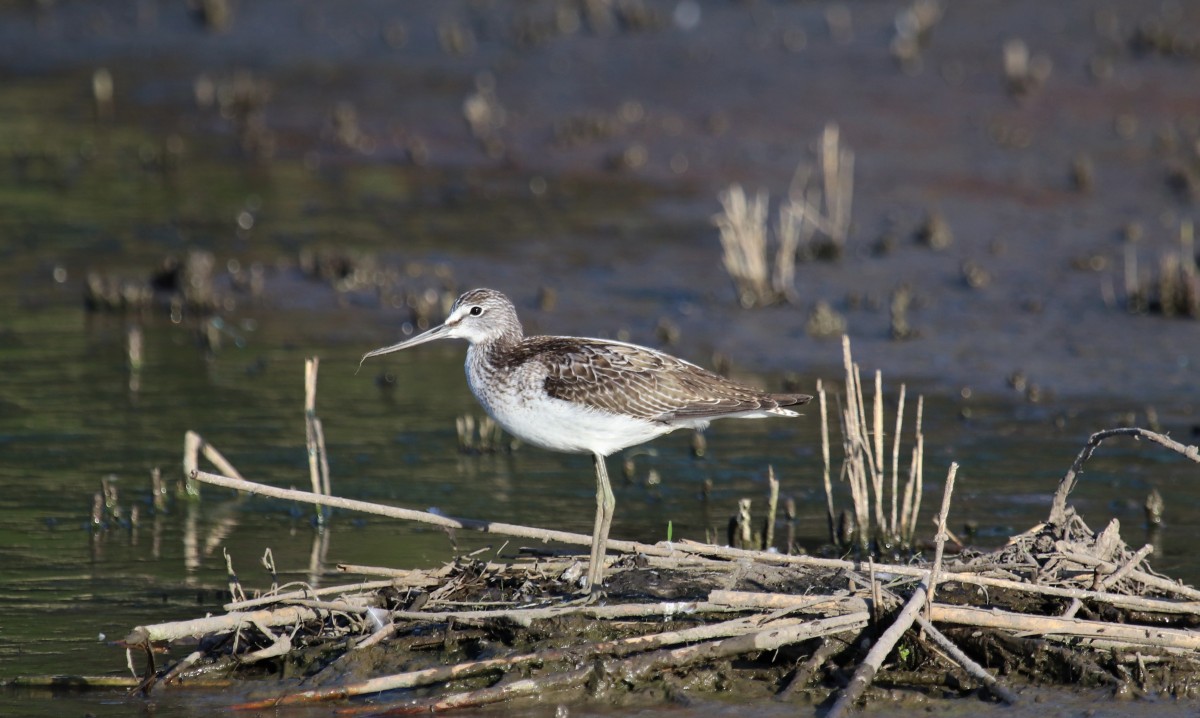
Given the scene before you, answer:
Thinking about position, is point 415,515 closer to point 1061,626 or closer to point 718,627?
point 718,627

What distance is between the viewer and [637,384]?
772 centimetres

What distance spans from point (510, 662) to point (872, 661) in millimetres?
1448

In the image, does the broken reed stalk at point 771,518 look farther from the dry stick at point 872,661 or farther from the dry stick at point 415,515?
the dry stick at point 872,661

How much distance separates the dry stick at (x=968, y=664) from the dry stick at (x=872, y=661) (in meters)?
0.11

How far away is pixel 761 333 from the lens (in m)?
13.2

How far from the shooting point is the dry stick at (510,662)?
677cm

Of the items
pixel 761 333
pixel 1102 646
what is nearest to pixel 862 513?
pixel 1102 646

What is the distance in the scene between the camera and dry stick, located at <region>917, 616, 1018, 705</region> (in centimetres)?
669

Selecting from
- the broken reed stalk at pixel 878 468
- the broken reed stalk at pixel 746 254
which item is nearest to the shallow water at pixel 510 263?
the broken reed stalk at pixel 746 254

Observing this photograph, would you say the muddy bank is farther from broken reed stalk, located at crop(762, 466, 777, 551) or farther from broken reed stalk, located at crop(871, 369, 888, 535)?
broken reed stalk, located at crop(762, 466, 777, 551)

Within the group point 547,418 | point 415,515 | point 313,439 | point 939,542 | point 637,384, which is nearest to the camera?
point 939,542

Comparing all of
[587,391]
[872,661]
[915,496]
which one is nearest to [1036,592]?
[872,661]

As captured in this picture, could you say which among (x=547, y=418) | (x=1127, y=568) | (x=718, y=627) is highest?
(x=547, y=418)

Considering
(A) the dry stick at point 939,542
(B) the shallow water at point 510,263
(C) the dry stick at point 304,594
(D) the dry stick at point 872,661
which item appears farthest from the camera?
(B) the shallow water at point 510,263
